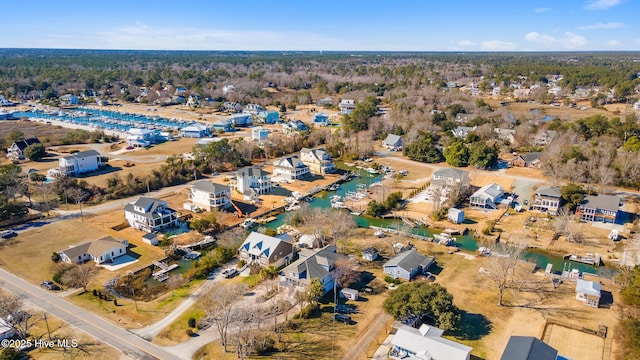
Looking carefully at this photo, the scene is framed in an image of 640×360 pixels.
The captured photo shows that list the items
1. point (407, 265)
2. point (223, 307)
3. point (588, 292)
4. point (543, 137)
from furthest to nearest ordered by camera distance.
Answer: point (543, 137) → point (407, 265) → point (588, 292) → point (223, 307)

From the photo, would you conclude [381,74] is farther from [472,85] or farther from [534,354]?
[534,354]

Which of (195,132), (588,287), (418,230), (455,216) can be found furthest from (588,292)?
(195,132)

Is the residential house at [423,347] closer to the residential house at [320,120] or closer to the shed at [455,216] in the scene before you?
the shed at [455,216]

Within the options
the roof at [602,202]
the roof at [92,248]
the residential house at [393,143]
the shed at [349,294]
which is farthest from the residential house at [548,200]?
the roof at [92,248]

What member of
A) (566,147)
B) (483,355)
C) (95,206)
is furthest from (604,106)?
(95,206)

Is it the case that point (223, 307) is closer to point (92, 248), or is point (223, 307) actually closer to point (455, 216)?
point (92, 248)

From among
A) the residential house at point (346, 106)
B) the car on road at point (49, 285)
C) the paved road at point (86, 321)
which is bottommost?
the paved road at point (86, 321)

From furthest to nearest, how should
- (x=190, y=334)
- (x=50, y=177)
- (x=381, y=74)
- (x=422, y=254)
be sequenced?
(x=381, y=74) < (x=50, y=177) < (x=422, y=254) < (x=190, y=334)
